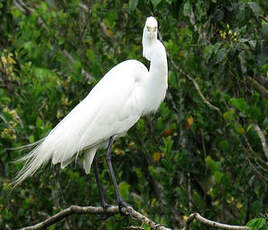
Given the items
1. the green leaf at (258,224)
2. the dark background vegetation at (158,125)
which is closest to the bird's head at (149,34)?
the dark background vegetation at (158,125)

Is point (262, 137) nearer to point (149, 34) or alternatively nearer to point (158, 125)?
point (158, 125)

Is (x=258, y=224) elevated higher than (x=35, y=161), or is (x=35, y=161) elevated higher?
(x=35, y=161)

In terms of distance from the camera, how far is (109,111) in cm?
349

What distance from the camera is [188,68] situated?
4277 millimetres

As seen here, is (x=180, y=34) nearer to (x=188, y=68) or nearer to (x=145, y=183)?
(x=188, y=68)

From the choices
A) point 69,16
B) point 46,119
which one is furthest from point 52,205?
point 69,16

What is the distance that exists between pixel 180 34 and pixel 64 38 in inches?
43.4

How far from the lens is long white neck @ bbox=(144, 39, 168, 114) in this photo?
336 cm

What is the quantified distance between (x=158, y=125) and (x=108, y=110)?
0.78m

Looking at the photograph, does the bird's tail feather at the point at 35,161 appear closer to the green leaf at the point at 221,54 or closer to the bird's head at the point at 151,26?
the bird's head at the point at 151,26

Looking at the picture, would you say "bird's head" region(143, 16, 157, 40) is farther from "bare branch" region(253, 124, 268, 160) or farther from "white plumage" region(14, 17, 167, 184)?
"bare branch" region(253, 124, 268, 160)

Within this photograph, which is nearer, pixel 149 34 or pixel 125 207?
pixel 125 207

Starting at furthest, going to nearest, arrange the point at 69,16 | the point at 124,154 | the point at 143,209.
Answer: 1. the point at 69,16
2. the point at 124,154
3. the point at 143,209

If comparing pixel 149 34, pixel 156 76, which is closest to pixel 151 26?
pixel 149 34
